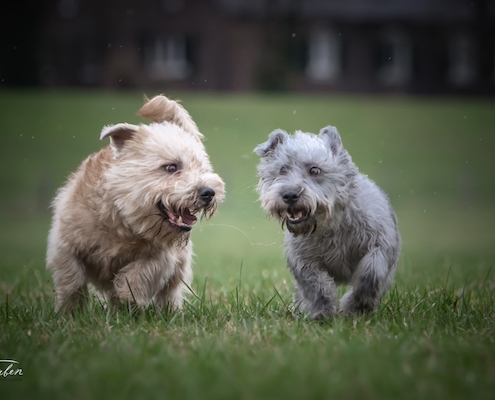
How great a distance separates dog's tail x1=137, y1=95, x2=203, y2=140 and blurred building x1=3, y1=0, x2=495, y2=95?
28937mm

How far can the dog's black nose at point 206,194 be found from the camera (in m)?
5.31

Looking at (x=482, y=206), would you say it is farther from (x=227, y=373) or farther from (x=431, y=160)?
(x=227, y=373)

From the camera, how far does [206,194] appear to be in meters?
5.32

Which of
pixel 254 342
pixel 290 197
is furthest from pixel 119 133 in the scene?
pixel 254 342

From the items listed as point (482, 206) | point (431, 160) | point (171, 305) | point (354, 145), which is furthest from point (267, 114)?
point (171, 305)

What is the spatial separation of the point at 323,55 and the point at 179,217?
3175cm

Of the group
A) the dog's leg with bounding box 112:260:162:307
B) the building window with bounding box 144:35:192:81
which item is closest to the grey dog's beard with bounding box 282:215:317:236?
the dog's leg with bounding box 112:260:162:307

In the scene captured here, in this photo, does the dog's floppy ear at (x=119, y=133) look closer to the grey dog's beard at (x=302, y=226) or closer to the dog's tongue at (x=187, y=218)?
the dog's tongue at (x=187, y=218)

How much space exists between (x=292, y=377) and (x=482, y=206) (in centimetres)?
2020

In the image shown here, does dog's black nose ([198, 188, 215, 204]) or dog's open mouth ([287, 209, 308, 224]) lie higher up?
dog's black nose ([198, 188, 215, 204])

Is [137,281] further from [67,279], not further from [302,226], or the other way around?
[302,226]

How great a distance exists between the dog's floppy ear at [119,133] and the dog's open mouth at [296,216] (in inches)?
57.6

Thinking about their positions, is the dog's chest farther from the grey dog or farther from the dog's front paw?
the dog's front paw

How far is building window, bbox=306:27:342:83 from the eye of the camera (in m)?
36.0
